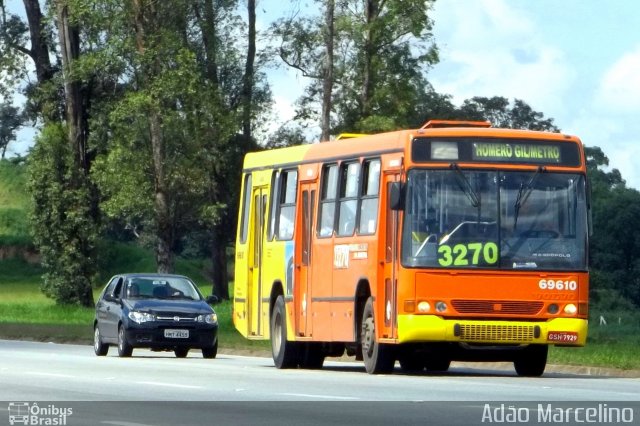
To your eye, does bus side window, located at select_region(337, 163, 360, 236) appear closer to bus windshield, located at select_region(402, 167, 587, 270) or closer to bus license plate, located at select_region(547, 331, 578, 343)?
bus windshield, located at select_region(402, 167, 587, 270)

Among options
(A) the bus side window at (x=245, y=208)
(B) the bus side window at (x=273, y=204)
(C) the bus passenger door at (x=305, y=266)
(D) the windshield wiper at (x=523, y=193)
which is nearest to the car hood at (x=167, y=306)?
(A) the bus side window at (x=245, y=208)

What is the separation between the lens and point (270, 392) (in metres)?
19.8

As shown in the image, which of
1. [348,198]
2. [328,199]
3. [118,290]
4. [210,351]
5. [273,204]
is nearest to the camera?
[348,198]

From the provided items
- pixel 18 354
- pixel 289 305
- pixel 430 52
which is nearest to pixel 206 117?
pixel 430 52

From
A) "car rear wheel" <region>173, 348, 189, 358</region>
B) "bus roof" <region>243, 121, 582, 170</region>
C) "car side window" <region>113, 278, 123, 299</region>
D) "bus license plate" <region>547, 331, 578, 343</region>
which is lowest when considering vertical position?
"car rear wheel" <region>173, 348, 189, 358</region>

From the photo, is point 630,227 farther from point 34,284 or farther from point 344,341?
point 344,341

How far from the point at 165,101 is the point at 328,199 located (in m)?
33.7

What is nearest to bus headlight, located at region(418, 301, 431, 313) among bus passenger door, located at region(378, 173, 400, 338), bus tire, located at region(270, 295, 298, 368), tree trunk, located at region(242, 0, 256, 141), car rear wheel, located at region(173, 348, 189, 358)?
bus passenger door, located at region(378, 173, 400, 338)

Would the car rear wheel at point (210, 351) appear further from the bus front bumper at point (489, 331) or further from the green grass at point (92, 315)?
the bus front bumper at point (489, 331)

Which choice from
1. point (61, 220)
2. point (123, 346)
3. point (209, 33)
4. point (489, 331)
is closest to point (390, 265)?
point (489, 331)

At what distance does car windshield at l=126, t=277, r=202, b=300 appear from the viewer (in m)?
33.3

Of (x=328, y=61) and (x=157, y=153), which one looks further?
(x=157, y=153)

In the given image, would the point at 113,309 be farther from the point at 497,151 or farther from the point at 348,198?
the point at 497,151

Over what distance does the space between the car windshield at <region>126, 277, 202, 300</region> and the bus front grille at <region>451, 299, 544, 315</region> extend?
10.6m
